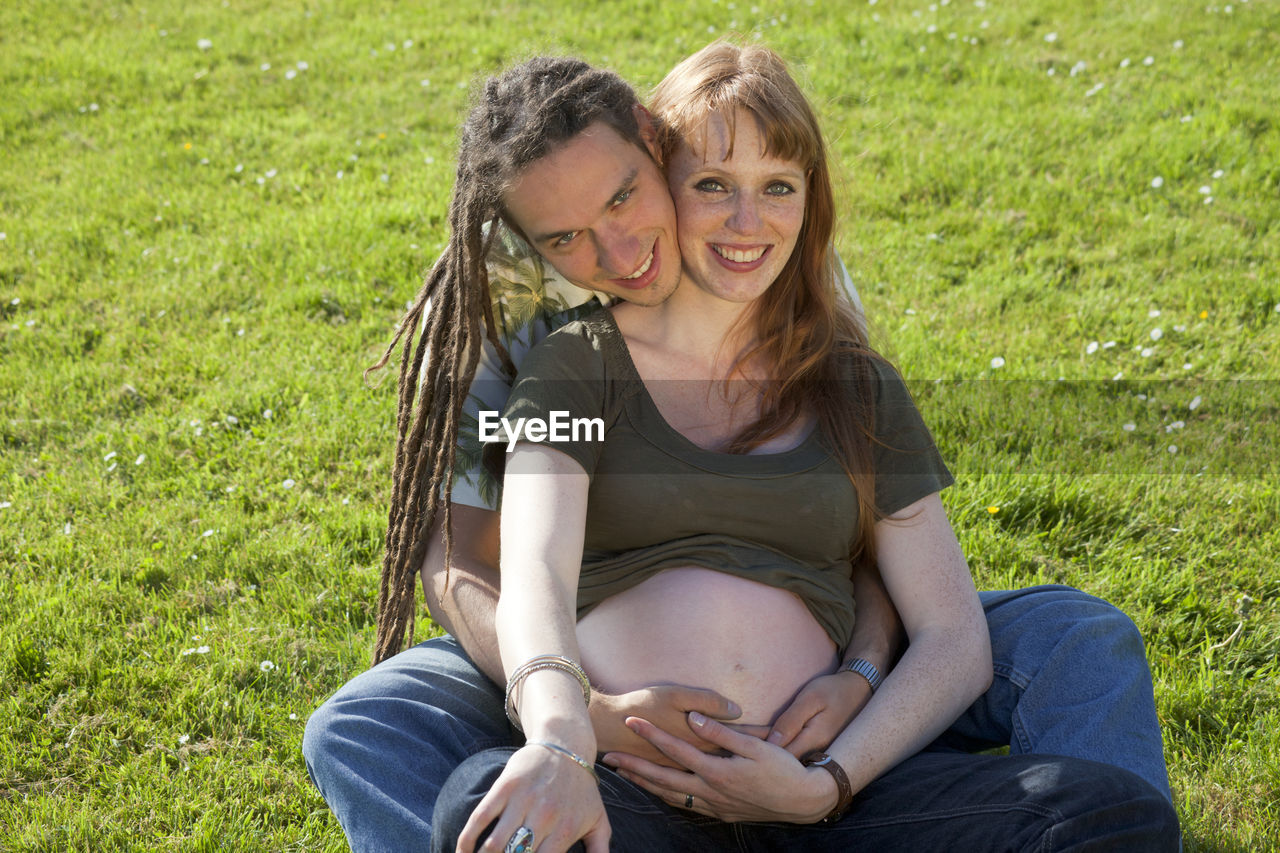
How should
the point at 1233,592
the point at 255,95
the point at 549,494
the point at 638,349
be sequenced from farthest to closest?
the point at 255,95 < the point at 1233,592 < the point at 638,349 < the point at 549,494

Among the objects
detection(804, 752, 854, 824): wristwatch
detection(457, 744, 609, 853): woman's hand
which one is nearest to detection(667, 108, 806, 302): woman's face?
detection(804, 752, 854, 824): wristwatch

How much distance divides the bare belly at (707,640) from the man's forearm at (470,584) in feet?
0.70

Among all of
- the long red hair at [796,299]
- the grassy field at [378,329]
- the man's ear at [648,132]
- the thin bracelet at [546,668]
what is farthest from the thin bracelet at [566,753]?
the man's ear at [648,132]

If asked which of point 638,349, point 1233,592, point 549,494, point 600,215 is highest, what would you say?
point 600,215

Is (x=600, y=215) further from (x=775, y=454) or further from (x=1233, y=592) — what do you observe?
(x=1233, y=592)

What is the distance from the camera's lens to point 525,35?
705cm

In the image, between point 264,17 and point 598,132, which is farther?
point 264,17

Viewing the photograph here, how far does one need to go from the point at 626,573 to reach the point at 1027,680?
88cm

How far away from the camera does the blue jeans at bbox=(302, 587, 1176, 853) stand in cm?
201

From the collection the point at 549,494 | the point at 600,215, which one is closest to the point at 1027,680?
the point at 549,494

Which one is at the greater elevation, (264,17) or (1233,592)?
(264,17)

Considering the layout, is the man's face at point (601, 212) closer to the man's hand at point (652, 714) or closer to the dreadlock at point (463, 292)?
the dreadlock at point (463, 292)

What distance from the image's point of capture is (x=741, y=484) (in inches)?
94.8

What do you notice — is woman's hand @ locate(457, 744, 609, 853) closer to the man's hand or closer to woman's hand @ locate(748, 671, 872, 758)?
the man's hand
